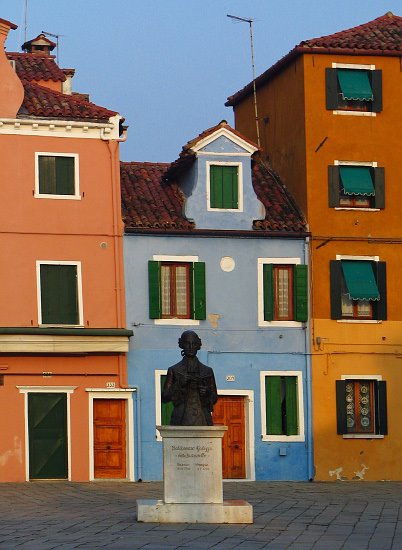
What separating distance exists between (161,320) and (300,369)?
4.08m

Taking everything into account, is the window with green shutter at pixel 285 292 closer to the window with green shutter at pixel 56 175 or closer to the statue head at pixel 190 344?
the window with green shutter at pixel 56 175

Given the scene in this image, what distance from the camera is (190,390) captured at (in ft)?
88.1

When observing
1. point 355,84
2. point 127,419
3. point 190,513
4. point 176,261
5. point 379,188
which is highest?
point 355,84

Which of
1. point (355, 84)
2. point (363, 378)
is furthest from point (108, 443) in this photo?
point (355, 84)

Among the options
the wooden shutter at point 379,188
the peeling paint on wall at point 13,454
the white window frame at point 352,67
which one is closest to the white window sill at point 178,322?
the peeling paint on wall at point 13,454

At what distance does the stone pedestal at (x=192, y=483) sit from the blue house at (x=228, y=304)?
14.6 m

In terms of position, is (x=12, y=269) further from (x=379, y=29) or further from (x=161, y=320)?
(x=379, y=29)

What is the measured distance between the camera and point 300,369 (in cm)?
4209

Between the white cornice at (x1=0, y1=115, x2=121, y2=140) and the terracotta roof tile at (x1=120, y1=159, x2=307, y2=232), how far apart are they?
2148mm

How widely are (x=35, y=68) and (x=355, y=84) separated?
9.37m

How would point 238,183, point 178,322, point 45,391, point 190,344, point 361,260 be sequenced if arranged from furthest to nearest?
1. point 361,260
2. point 238,183
3. point 178,322
4. point 45,391
5. point 190,344

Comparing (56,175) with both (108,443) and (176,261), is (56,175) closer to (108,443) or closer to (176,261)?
(176,261)

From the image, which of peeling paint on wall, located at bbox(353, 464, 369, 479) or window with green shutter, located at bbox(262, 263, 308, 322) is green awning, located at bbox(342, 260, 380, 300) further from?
peeling paint on wall, located at bbox(353, 464, 369, 479)

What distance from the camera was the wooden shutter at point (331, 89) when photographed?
43.2 meters
